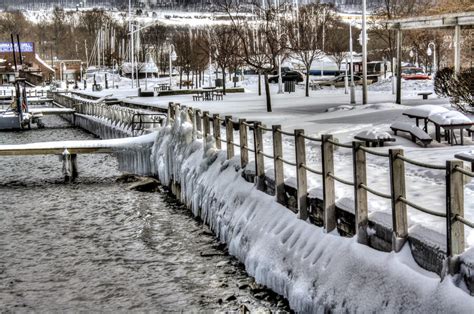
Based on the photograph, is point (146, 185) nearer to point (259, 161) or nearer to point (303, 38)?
point (259, 161)

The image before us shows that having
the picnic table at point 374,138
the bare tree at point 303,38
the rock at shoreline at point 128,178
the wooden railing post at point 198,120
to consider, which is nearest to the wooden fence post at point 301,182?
the picnic table at point 374,138

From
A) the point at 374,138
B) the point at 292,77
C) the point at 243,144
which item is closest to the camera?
the point at 243,144

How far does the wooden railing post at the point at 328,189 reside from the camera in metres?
10.5

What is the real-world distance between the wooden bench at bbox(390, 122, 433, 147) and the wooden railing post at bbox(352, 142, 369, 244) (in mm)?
8723

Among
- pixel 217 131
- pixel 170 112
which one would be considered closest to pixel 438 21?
pixel 170 112

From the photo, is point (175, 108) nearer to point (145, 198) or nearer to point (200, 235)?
point (145, 198)

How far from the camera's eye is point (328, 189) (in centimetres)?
1066

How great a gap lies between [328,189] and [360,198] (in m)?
1.22

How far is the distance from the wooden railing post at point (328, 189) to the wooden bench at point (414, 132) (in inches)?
304

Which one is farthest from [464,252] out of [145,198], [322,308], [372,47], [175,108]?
[372,47]

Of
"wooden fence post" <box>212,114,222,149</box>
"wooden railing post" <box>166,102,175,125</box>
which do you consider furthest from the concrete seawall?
"wooden railing post" <box>166,102,175,125</box>

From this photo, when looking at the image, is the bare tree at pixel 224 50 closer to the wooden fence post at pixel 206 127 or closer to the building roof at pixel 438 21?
the building roof at pixel 438 21

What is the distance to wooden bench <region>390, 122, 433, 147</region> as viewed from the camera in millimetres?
17875

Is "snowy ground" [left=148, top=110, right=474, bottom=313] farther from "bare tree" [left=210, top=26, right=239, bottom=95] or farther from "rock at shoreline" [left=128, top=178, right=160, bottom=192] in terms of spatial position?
"bare tree" [left=210, top=26, right=239, bottom=95]
